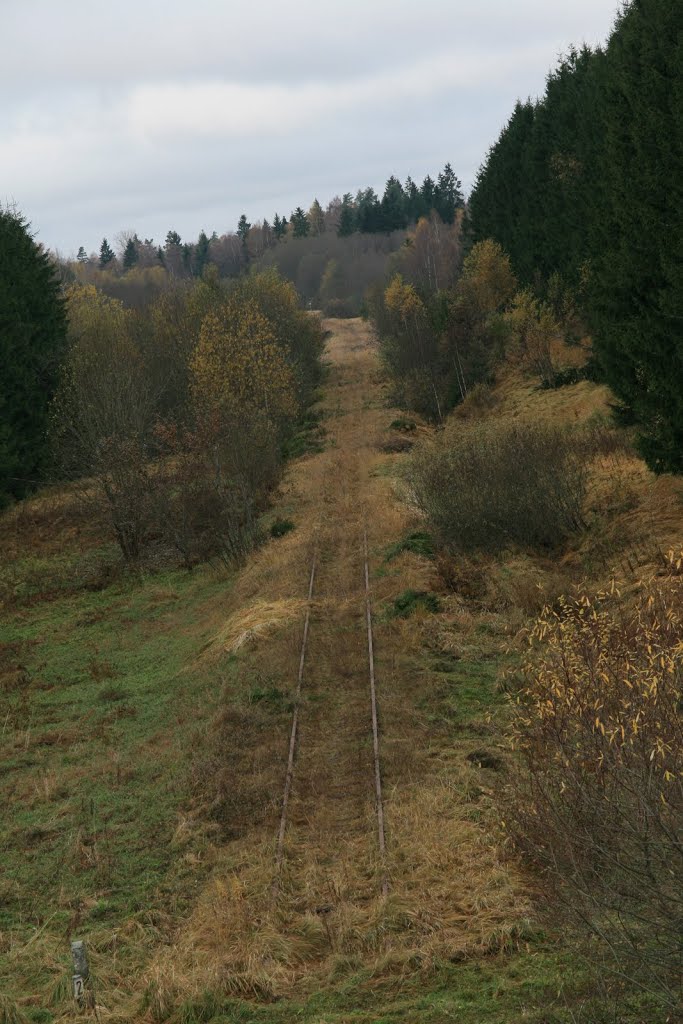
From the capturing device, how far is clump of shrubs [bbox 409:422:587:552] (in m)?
23.3

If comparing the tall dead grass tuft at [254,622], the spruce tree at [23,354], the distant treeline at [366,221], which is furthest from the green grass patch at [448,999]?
the distant treeline at [366,221]

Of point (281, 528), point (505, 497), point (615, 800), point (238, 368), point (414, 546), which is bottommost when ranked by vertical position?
point (281, 528)

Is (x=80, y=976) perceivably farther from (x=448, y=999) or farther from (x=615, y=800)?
(x=615, y=800)

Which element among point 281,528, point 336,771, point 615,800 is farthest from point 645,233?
point 615,800

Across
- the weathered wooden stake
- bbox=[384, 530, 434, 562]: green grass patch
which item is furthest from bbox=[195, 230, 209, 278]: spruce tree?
the weathered wooden stake

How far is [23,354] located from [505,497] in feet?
85.1

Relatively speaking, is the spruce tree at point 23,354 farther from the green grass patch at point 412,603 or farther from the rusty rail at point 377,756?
the rusty rail at point 377,756

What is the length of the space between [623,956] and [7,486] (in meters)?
38.9

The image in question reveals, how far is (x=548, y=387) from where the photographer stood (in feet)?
145

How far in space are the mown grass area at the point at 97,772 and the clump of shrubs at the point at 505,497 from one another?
6271mm

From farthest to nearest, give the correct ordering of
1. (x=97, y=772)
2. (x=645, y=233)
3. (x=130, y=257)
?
(x=130, y=257)
(x=645, y=233)
(x=97, y=772)

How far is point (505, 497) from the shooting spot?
23.3m

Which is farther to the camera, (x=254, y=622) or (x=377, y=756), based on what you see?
(x=254, y=622)

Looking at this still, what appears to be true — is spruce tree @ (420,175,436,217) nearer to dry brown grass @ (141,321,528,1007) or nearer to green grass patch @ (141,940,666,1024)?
dry brown grass @ (141,321,528,1007)
